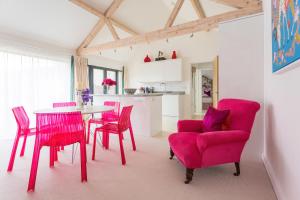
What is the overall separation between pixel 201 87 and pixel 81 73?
14.9 feet

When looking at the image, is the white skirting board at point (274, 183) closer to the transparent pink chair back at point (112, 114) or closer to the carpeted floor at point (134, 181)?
the carpeted floor at point (134, 181)

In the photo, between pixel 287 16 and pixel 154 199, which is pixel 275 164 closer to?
pixel 154 199

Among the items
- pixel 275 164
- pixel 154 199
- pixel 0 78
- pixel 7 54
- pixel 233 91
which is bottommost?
pixel 154 199

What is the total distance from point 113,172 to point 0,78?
3518 millimetres

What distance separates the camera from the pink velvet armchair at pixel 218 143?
1.77 metres

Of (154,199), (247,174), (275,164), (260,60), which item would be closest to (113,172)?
(154,199)

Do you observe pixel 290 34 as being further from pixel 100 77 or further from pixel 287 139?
pixel 100 77

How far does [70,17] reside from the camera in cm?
437

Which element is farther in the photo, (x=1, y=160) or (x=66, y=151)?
(x=66, y=151)

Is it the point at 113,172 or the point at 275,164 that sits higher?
the point at 275,164

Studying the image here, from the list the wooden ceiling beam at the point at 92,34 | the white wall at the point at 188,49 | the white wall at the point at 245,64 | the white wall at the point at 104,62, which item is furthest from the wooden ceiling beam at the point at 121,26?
the white wall at the point at 245,64

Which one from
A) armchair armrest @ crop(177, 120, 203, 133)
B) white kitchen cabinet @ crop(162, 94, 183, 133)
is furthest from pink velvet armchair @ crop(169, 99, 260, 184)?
white kitchen cabinet @ crop(162, 94, 183, 133)

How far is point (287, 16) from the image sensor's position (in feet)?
3.76

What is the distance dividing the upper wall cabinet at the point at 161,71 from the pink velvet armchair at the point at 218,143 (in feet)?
12.9
